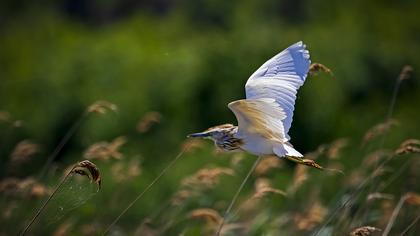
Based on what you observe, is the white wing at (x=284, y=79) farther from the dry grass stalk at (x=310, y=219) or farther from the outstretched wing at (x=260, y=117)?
the dry grass stalk at (x=310, y=219)

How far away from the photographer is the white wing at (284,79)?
4117 mm

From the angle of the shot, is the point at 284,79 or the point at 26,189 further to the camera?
the point at 26,189

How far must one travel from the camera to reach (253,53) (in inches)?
422

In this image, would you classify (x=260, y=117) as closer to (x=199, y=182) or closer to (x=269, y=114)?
(x=269, y=114)

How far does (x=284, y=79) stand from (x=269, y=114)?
17.0 inches

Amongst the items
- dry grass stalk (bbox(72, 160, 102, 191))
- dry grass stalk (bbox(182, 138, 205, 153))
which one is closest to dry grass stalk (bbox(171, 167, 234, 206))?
dry grass stalk (bbox(182, 138, 205, 153))

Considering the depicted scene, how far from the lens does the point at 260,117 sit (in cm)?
393

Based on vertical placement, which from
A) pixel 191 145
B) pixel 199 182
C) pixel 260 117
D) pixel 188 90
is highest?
pixel 260 117

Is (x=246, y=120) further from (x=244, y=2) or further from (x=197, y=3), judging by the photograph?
(x=197, y=3)

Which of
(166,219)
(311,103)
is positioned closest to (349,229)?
(166,219)

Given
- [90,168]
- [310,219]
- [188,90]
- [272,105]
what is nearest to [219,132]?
[272,105]

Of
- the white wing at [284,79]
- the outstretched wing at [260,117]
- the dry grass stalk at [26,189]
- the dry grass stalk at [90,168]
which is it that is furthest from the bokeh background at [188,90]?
the dry grass stalk at [90,168]

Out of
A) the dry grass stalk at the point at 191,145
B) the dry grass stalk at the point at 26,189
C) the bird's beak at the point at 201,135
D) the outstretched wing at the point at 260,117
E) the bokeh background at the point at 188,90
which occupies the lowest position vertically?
the bokeh background at the point at 188,90

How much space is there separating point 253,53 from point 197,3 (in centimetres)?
511
